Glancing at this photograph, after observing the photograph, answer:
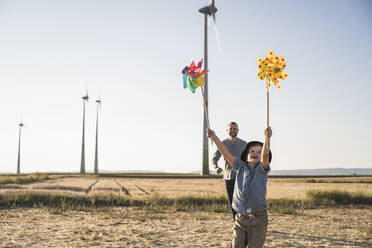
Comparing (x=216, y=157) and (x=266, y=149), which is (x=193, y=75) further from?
(x=216, y=157)

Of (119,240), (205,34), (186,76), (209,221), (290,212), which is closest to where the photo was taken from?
(186,76)

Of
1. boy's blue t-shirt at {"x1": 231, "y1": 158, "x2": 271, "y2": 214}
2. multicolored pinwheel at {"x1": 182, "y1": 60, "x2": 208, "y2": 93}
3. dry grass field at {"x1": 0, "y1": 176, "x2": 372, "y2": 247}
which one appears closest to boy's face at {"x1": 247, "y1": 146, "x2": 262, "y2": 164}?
boy's blue t-shirt at {"x1": 231, "y1": 158, "x2": 271, "y2": 214}

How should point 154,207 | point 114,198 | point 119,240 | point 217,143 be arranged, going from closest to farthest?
point 217,143, point 119,240, point 154,207, point 114,198

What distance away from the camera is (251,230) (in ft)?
13.3

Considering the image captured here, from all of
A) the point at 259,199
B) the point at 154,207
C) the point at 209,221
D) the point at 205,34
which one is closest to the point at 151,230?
the point at 209,221

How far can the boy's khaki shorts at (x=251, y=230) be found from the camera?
4000 millimetres

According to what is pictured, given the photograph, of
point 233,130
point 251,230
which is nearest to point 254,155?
point 251,230

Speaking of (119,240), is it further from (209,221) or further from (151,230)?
(209,221)

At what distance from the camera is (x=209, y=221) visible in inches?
Result: 372

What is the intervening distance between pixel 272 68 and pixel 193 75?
47.4 inches

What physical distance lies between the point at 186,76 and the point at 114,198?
27.4ft

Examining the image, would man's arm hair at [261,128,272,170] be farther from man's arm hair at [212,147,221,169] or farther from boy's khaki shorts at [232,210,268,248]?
man's arm hair at [212,147,221,169]

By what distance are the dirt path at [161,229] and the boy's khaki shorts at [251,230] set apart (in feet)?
8.83

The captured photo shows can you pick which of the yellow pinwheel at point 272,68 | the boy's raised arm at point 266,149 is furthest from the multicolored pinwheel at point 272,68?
the boy's raised arm at point 266,149
